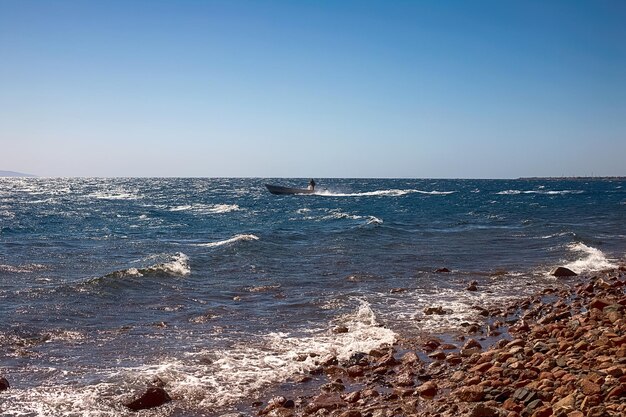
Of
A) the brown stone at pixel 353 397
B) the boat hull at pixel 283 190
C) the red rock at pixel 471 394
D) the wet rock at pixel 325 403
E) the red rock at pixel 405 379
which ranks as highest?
the boat hull at pixel 283 190

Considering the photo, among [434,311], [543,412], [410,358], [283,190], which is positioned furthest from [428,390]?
[283,190]

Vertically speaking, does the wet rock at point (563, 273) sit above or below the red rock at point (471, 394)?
below

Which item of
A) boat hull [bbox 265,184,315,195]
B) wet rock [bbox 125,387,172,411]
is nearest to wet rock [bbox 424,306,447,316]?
wet rock [bbox 125,387,172,411]

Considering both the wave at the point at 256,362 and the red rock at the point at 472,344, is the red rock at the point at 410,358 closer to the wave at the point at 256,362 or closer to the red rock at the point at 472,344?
the wave at the point at 256,362

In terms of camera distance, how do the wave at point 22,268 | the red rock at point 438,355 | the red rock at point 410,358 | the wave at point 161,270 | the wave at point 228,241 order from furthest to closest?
the wave at point 228,241
the wave at point 22,268
the wave at point 161,270
the red rock at point 438,355
the red rock at point 410,358

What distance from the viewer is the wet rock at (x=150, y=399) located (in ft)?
29.3

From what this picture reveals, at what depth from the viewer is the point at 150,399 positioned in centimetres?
905

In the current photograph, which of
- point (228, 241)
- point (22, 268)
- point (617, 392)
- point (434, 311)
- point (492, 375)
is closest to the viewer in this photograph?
point (617, 392)

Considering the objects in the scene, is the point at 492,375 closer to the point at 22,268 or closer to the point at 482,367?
the point at 482,367

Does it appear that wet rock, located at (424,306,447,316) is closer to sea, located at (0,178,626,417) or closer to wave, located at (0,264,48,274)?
sea, located at (0,178,626,417)

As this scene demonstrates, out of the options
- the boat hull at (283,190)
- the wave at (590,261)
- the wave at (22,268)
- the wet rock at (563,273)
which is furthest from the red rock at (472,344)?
the boat hull at (283,190)

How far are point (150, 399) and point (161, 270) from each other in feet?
41.7

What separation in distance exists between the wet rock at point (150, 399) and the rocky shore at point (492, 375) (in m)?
1.67

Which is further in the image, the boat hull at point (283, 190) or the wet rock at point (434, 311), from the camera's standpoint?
the boat hull at point (283, 190)
